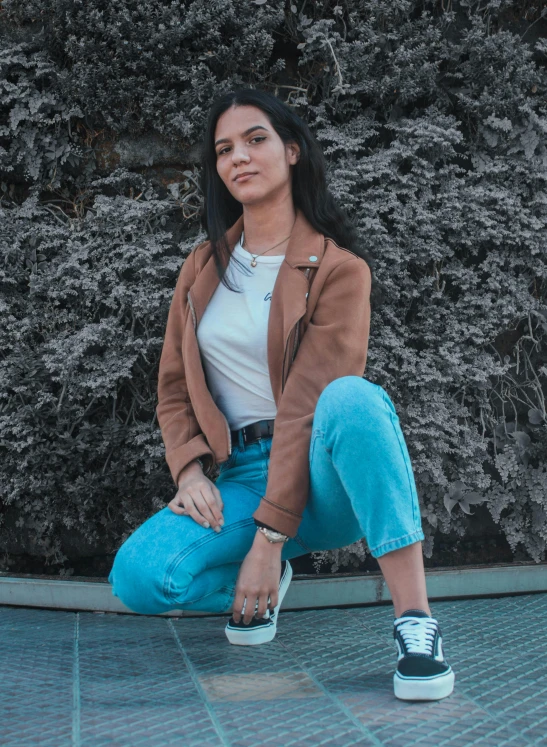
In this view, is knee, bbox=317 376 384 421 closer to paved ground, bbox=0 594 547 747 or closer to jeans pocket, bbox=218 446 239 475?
jeans pocket, bbox=218 446 239 475

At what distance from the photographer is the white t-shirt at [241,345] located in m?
2.26

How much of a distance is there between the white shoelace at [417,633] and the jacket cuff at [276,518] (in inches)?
14.3

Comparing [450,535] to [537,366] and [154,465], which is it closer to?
[537,366]

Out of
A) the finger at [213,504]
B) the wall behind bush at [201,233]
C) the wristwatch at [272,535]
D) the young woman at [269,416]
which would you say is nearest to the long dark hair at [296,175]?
the young woman at [269,416]

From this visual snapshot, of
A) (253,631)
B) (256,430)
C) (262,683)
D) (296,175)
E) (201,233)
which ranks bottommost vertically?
(253,631)

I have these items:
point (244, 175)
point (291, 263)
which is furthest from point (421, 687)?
point (244, 175)

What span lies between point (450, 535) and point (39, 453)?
1.82 m

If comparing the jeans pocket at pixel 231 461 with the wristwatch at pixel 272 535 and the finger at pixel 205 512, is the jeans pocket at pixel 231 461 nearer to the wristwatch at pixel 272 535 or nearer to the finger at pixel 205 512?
the finger at pixel 205 512

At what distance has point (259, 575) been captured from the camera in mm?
1913

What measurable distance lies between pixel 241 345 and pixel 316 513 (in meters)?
0.57

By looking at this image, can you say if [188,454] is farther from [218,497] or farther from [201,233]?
[201,233]

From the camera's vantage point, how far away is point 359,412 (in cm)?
182

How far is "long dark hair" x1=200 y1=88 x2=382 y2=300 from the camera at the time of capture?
2350 millimetres

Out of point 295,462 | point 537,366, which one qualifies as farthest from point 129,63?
point 537,366
